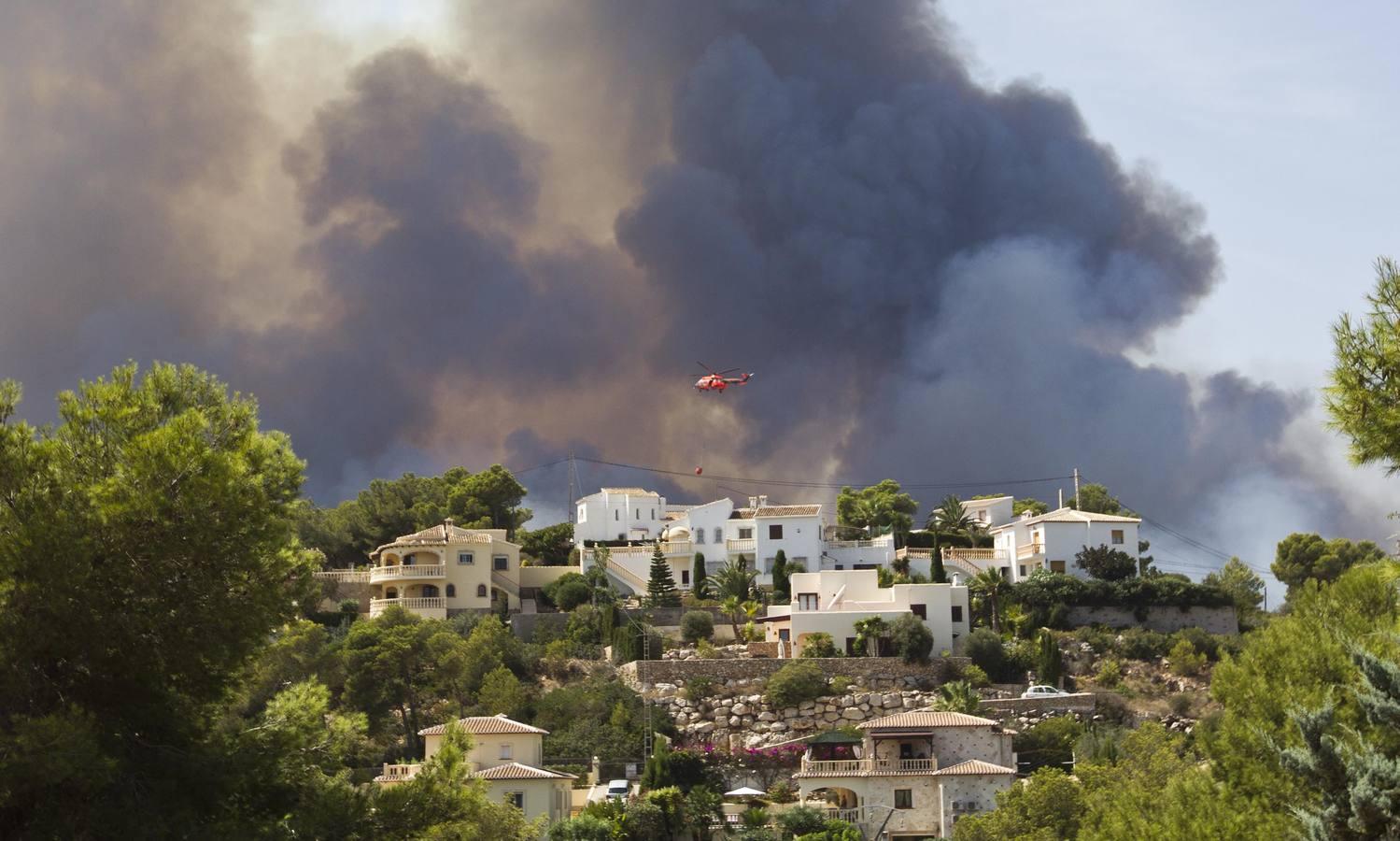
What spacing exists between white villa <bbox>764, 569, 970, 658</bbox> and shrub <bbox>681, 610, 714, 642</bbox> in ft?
8.36

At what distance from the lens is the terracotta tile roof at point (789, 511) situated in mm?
80544

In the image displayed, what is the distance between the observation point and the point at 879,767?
178 ft

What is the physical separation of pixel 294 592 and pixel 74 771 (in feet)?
13.6

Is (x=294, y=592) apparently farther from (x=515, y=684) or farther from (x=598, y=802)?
(x=515, y=684)

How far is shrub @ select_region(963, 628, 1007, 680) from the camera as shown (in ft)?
221

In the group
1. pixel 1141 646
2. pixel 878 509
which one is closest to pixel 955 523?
pixel 878 509

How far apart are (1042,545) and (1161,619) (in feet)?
21.9

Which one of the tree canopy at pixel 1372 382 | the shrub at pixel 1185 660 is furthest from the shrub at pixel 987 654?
the tree canopy at pixel 1372 382

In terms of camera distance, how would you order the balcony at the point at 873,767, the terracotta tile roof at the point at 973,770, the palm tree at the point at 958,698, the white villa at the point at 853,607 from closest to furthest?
the terracotta tile roof at the point at 973,770, the balcony at the point at 873,767, the palm tree at the point at 958,698, the white villa at the point at 853,607

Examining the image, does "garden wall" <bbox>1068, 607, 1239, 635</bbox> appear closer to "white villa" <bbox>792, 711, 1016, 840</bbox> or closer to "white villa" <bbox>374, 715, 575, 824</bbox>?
"white villa" <bbox>792, 711, 1016, 840</bbox>

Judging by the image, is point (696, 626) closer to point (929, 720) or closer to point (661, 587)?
point (661, 587)

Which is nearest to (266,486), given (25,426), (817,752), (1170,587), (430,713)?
(25,426)

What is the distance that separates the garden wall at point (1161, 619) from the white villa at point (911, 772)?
17.4 metres

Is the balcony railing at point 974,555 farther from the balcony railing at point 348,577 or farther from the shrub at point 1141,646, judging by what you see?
the balcony railing at point 348,577
